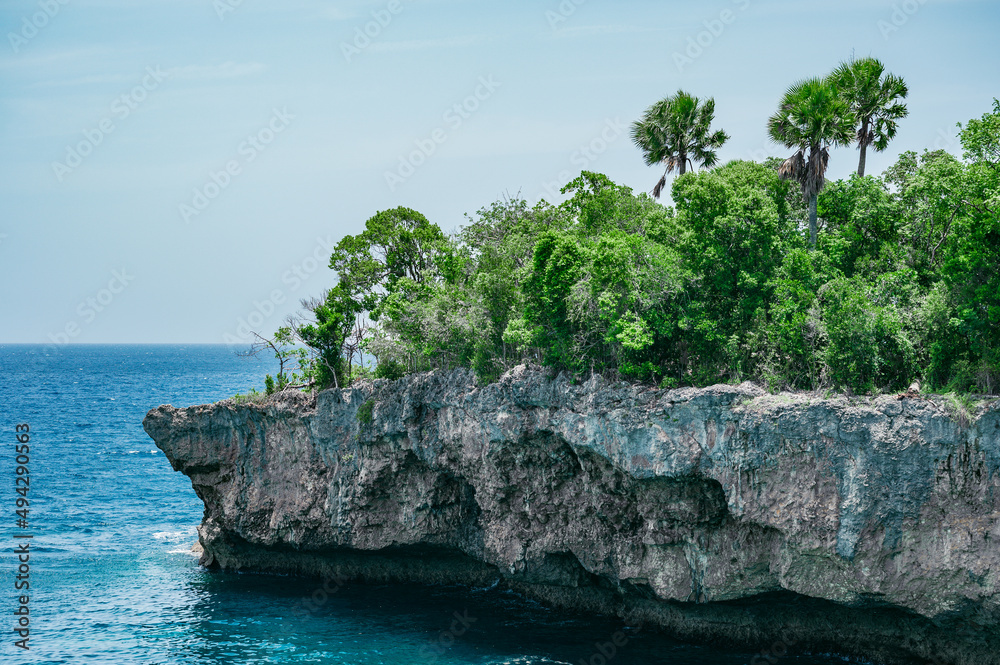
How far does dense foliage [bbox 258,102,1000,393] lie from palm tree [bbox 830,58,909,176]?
1.83m

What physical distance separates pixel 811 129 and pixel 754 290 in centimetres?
634

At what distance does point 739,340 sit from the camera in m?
30.0

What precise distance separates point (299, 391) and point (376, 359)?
4.21 m

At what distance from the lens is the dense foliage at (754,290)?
88.9 feet

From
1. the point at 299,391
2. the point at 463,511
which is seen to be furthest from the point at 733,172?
the point at 299,391

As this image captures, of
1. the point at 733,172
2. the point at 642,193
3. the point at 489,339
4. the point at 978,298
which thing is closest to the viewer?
the point at 978,298

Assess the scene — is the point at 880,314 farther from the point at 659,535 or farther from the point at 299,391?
the point at 299,391

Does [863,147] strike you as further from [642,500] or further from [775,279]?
[642,500]

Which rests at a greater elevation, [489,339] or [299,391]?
[489,339]

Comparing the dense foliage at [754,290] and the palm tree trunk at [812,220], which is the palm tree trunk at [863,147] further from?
the palm tree trunk at [812,220]

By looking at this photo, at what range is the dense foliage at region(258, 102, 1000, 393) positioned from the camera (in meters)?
27.1

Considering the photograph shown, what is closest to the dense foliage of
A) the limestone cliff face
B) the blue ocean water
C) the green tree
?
the green tree

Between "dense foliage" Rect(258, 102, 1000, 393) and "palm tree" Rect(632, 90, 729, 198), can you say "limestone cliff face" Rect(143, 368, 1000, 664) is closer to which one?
"dense foliage" Rect(258, 102, 1000, 393)

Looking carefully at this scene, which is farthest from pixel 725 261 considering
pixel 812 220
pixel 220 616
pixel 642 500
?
pixel 220 616
